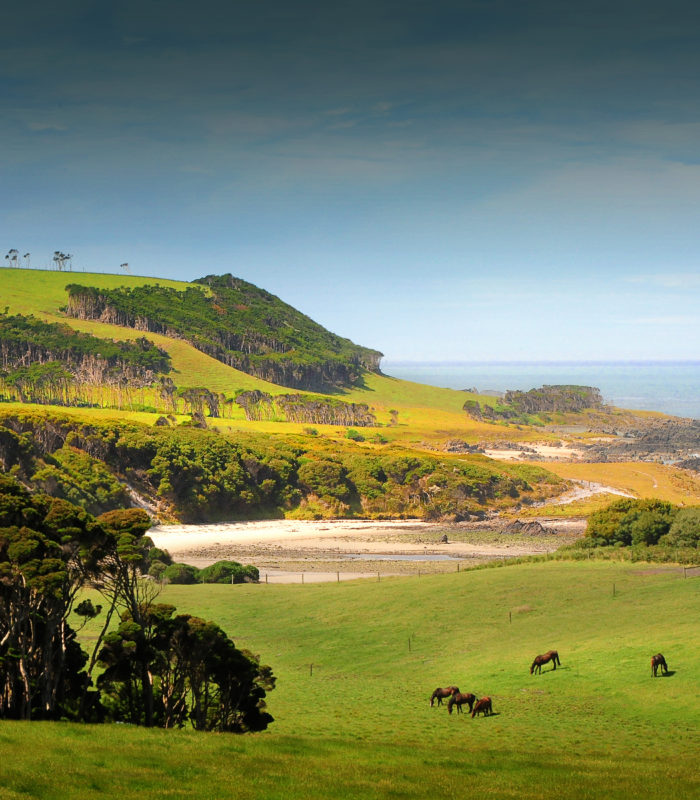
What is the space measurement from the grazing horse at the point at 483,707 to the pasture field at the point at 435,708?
415 millimetres

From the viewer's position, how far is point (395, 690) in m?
34.6

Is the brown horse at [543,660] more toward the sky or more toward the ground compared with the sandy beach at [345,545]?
more toward the sky

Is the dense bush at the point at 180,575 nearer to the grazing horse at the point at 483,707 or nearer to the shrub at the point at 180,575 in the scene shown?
the shrub at the point at 180,575

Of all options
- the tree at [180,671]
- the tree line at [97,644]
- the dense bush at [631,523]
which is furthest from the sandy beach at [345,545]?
the tree line at [97,644]

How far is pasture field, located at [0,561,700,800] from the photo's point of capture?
59.0ft

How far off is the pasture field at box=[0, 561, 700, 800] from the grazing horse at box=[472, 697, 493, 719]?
0.41m

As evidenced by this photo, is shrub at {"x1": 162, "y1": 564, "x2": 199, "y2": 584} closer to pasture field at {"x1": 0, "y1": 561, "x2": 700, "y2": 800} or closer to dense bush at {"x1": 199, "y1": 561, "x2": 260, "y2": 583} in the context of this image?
dense bush at {"x1": 199, "y1": 561, "x2": 260, "y2": 583}

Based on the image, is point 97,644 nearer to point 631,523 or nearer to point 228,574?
point 228,574

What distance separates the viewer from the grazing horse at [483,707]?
98.0 feet

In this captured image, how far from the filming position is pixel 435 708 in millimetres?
31391

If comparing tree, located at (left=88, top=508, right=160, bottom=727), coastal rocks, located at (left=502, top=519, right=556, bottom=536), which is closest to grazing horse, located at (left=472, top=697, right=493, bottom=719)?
tree, located at (left=88, top=508, right=160, bottom=727)

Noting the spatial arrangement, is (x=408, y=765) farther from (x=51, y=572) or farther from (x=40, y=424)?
(x=40, y=424)

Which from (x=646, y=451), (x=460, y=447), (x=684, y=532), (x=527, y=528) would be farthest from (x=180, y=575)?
(x=646, y=451)

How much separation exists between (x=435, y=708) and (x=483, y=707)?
2276 millimetres
